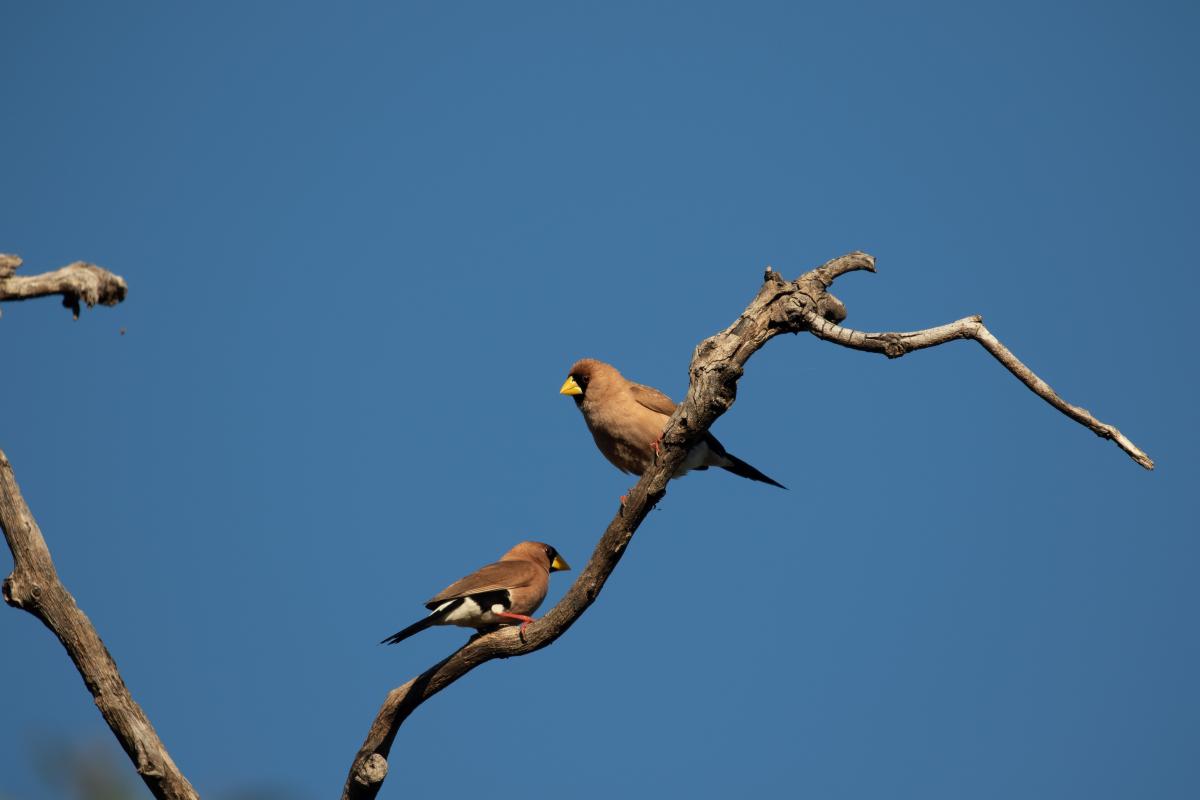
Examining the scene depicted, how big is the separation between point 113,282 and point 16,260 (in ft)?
1.21

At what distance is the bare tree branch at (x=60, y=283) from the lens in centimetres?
410

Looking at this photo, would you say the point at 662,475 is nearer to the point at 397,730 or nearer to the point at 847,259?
the point at 847,259

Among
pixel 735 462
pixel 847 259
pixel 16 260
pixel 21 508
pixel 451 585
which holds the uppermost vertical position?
pixel 847 259

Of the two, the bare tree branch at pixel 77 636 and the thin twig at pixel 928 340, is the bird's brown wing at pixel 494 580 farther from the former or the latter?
the thin twig at pixel 928 340

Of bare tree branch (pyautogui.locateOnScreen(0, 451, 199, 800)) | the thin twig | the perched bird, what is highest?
the thin twig

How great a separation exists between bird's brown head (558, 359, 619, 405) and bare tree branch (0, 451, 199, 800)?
3.27 metres

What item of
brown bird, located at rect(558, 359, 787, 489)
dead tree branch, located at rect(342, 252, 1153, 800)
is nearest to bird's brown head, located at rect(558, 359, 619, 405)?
brown bird, located at rect(558, 359, 787, 489)

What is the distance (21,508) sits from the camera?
453 centimetres

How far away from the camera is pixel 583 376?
716cm

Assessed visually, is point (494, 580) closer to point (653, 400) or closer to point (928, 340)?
point (653, 400)

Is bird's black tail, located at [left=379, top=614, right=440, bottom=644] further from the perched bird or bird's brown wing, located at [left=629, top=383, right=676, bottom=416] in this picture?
bird's brown wing, located at [left=629, top=383, right=676, bottom=416]

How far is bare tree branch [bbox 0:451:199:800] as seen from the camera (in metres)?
4.49

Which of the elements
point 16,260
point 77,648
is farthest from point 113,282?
point 77,648

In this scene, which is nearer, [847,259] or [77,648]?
[77,648]
